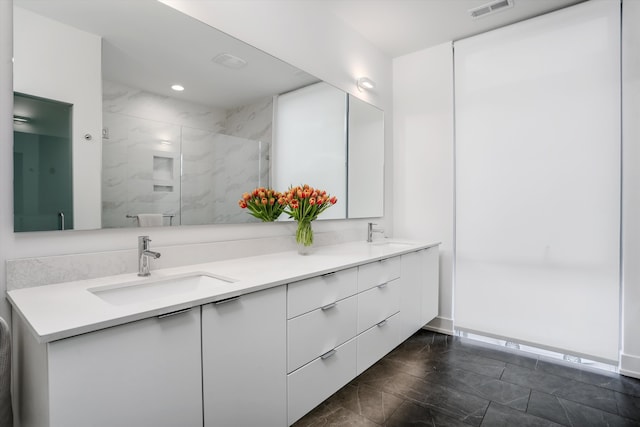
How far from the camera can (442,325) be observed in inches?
117

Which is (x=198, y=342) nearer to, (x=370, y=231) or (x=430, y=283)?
(x=370, y=231)

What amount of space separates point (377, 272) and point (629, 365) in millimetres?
1881

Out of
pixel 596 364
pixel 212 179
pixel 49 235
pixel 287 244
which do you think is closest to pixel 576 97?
pixel 596 364

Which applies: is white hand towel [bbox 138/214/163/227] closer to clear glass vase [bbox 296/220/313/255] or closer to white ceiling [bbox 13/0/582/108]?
white ceiling [bbox 13/0/582/108]

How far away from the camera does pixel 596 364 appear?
2.35 meters

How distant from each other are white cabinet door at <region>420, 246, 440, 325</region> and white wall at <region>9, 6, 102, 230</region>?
7.38 ft

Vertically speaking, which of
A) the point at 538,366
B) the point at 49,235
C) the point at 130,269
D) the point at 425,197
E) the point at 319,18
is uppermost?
the point at 319,18

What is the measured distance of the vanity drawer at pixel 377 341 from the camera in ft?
6.31

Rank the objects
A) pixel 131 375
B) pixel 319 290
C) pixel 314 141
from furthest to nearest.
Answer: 1. pixel 314 141
2. pixel 319 290
3. pixel 131 375

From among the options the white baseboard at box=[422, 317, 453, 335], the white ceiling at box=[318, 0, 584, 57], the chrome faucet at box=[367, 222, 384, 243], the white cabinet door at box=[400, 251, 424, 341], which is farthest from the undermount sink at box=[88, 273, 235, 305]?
the white baseboard at box=[422, 317, 453, 335]

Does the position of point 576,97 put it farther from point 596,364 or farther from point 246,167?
point 246,167

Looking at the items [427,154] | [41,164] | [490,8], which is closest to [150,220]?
[41,164]

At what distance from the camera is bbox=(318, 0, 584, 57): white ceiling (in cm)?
240

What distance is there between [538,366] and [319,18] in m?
3.03
